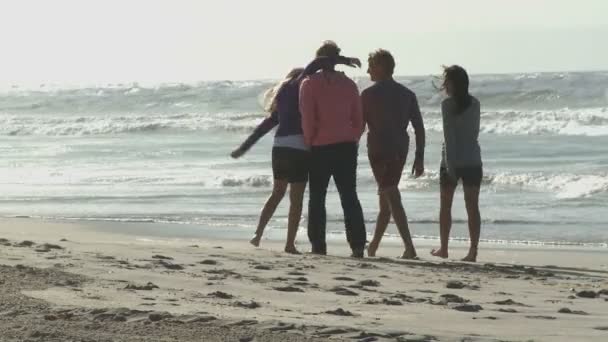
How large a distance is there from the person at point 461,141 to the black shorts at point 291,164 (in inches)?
37.6

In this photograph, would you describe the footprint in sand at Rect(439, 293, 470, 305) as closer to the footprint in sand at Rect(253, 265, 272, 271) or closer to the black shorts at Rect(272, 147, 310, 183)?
the footprint in sand at Rect(253, 265, 272, 271)

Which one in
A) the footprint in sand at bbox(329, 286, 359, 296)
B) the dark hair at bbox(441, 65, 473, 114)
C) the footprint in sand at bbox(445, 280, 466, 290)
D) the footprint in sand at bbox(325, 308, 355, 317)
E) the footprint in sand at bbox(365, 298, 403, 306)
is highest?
the dark hair at bbox(441, 65, 473, 114)

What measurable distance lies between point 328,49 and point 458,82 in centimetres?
89

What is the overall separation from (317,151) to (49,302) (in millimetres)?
3248

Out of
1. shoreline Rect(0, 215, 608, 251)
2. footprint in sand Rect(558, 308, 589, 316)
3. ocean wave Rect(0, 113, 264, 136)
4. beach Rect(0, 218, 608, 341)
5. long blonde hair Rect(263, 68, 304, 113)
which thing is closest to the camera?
beach Rect(0, 218, 608, 341)

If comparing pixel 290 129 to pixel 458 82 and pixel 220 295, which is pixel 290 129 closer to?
pixel 458 82

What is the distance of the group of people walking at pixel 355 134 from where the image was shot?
855cm

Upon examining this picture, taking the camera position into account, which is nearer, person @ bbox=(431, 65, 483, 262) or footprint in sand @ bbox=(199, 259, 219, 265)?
footprint in sand @ bbox=(199, 259, 219, 265)

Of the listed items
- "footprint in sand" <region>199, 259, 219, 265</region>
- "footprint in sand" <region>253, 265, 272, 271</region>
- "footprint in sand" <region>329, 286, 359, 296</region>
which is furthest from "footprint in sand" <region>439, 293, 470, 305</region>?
"footprint in sand" <region>199, 259, 219, 265</region>

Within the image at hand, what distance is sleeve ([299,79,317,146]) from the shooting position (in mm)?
8508

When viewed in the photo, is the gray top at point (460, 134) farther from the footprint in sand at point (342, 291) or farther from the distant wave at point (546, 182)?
the distant wave at point (546, 182)

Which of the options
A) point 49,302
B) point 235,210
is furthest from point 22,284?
point 235,210

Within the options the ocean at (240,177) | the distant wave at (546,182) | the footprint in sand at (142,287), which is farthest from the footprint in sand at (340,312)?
the distant wave at (546,182)

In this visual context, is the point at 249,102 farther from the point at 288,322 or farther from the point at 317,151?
the point at 288,322
